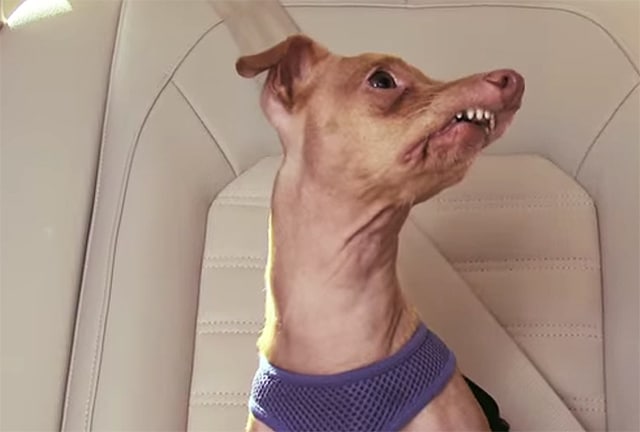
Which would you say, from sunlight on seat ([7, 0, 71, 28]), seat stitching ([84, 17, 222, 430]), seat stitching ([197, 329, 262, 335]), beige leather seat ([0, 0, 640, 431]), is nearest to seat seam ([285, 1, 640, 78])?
beige leather seat ([0, 0, 640, 431])

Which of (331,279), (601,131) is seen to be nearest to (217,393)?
(331,279)

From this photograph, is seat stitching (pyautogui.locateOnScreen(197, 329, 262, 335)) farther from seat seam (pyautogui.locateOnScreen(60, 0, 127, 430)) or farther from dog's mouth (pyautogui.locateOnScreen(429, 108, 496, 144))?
dog's mouth (pyautogui.locateOnScreen(429, 108, 496, 144))

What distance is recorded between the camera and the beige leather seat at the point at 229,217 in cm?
132

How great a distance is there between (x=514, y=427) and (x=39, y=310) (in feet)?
1.70

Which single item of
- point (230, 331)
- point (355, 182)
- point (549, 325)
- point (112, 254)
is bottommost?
point (549, 325)

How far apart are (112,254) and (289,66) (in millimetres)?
449

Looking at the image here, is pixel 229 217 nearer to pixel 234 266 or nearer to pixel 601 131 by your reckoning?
pixel 234 266

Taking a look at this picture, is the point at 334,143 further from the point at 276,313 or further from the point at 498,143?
the point at 498,143

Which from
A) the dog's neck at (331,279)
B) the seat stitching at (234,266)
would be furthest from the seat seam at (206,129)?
the dog's neck at (331,279)

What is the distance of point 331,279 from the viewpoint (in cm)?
98

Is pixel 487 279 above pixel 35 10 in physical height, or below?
below

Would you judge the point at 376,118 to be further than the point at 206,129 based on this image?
No

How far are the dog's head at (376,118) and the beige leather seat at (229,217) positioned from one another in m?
0.39

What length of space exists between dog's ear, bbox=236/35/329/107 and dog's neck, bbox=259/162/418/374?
0.07 m
